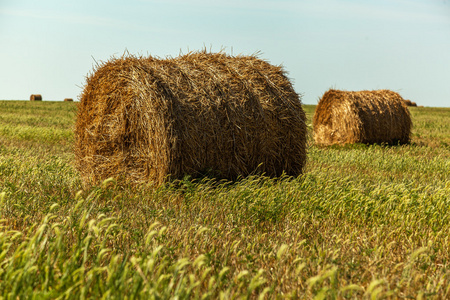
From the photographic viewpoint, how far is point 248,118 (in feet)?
24.6

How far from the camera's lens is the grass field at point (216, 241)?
2.96 meters

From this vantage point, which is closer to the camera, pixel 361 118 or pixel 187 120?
pixel 187 120

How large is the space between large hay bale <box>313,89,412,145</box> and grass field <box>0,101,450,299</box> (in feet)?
20.0

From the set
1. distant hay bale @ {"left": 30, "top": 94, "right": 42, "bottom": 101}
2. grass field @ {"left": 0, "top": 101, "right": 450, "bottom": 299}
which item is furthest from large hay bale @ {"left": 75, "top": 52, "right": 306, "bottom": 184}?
distant hay bale @ {"left": 30, "top": 94, "right": 42, "bottom": 101}

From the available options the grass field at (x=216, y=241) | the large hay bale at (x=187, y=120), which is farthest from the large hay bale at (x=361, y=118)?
the large hay bale at (x=187, y=120)

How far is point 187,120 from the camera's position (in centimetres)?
680

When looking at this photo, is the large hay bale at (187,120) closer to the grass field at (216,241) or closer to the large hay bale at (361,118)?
the grass field at (216,241)

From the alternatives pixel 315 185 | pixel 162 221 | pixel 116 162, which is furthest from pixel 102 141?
pixel 315 185

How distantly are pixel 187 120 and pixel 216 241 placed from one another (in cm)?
273

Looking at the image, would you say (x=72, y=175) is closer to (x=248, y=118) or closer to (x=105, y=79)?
(x=105, y=79)

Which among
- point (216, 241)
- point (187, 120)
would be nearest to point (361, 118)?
point (187, 120)

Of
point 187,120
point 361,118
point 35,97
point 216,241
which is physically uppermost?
point 35,97

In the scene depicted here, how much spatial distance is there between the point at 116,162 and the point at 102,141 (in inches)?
19.2

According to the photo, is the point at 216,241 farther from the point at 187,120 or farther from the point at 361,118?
the point at 361,118
